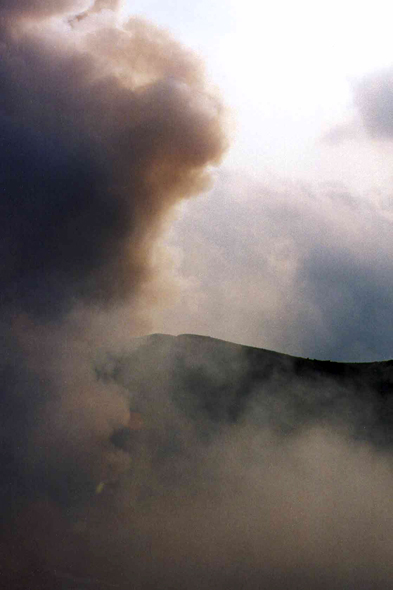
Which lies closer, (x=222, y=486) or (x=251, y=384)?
(x=222, y=486)

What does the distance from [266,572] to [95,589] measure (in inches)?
241

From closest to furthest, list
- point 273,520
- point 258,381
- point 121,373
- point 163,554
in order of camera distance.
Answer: point 163,554 < point 273,520 < point 121,373 < point 258,381

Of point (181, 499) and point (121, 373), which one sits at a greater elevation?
point (121, 373)

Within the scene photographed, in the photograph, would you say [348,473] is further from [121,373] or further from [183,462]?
[121,373]

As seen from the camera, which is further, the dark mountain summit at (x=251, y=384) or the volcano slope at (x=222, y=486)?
the dark mountain summit at (x=251, y=384)

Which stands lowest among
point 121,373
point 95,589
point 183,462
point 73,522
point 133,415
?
point 95,589

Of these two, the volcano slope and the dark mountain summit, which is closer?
the volcano slope

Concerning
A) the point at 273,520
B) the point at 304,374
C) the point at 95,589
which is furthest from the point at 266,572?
the point at 304,374

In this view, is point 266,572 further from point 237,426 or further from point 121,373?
point 121,373

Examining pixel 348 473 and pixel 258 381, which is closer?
pixel 348 473

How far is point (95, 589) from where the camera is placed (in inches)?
895

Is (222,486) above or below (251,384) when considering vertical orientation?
below

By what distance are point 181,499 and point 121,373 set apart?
706cm

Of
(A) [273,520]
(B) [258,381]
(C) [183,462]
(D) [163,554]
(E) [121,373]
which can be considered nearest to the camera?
(D) [163,554]
